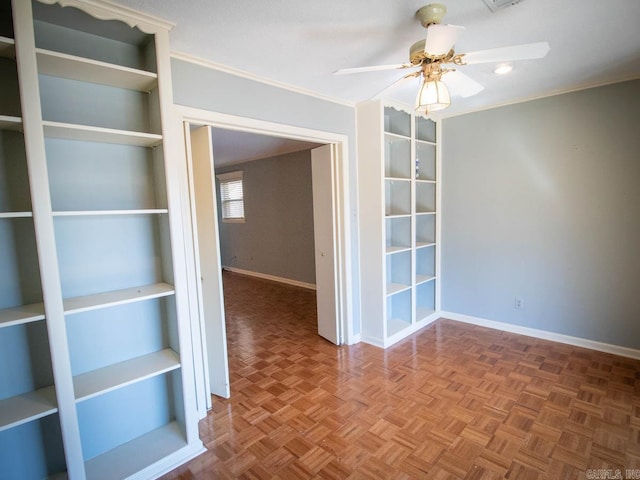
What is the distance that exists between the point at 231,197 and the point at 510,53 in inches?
263

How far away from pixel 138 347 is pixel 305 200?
13.7ft

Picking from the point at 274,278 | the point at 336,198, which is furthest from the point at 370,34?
the point at 274,278

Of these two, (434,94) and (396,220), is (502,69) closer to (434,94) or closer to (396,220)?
(434,94)

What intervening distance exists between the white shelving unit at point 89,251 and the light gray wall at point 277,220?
3.85 m

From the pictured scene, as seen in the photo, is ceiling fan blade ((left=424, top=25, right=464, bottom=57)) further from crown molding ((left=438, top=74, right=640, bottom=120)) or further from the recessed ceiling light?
crown molding ((left=438, top=74, right=640, bottom=120))

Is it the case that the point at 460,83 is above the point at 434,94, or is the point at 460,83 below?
above

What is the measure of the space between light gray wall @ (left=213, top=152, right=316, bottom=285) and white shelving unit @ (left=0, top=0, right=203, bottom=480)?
12.6 feet

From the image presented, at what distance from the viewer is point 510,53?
1.55 metres

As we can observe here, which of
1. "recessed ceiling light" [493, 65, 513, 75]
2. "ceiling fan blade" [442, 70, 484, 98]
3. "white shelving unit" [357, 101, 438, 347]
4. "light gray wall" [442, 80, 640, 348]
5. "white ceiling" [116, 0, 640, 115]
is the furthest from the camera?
"white shelving unit" [357, 101, 438, 347]

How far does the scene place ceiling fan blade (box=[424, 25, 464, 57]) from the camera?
135cm

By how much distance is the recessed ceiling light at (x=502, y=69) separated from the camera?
2363mm

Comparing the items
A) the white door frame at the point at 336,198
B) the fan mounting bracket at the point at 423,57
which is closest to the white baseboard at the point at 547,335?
the white door frame at the point at 336,198

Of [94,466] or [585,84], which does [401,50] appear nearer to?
[585,84]

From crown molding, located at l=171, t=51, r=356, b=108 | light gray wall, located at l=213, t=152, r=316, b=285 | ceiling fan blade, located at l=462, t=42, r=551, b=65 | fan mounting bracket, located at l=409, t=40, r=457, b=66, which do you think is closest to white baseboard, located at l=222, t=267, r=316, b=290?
light gray wall, located at l=213, t=152, r=316, b=285
